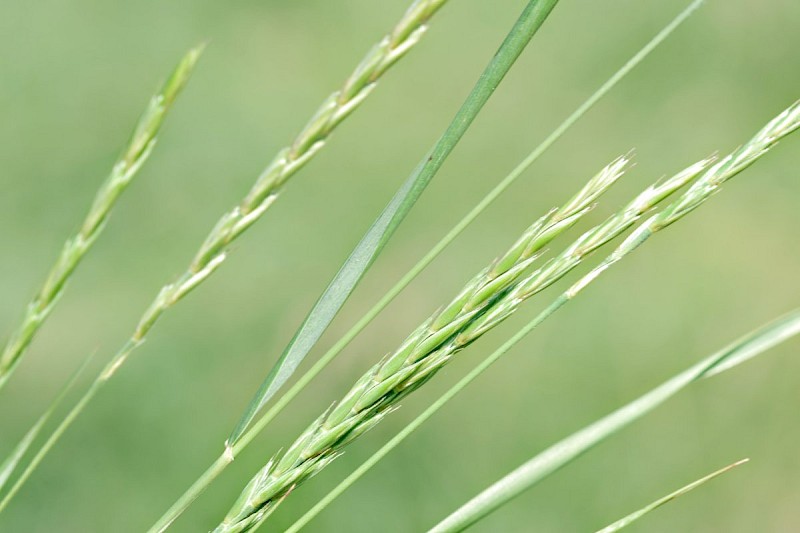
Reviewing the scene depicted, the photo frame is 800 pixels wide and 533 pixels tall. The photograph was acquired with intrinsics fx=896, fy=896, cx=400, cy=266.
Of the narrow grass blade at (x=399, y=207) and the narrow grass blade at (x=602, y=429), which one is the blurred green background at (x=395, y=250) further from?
the narrow grass blade at (x=602, y=429)

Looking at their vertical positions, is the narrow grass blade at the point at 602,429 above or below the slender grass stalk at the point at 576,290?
below

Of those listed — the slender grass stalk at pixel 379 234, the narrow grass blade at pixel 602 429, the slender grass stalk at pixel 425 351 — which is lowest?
the narrow grass blade at pixel 602 429

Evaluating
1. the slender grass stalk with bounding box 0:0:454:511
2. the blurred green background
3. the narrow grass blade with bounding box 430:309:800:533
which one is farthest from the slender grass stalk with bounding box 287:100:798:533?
the blurred green background

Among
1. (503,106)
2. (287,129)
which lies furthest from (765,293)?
(287,129)

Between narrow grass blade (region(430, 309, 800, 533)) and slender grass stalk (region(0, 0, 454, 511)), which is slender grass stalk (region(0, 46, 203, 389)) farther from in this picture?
narrow grass blade (region(430, 309, 800, 533))

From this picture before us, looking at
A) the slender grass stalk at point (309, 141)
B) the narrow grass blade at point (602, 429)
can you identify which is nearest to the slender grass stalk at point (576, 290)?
the narrow grass blade at point (602, 429)

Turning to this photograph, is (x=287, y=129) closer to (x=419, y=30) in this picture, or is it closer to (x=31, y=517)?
(x=31, y=517)

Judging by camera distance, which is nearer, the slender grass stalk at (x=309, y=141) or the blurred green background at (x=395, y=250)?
the slender grass stalk at (x=309, y=141)
